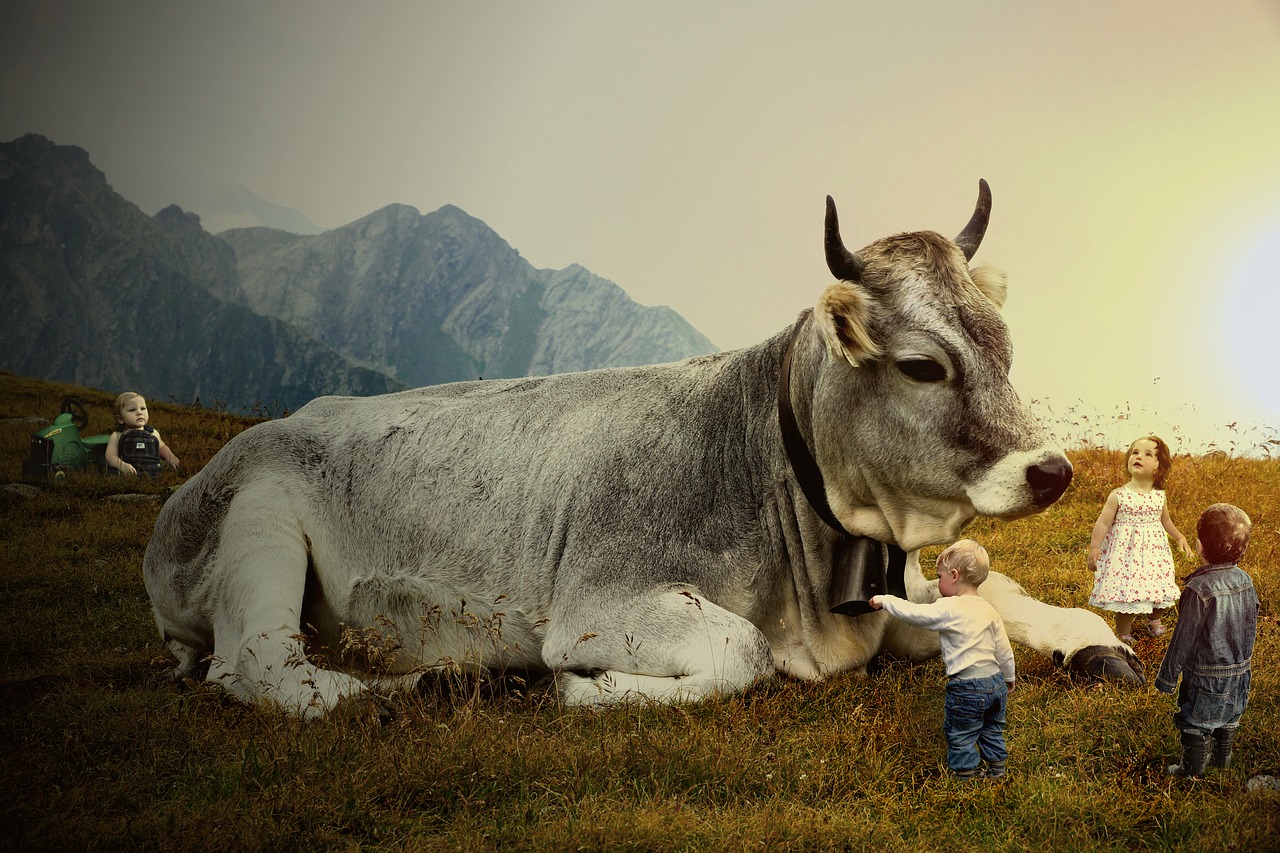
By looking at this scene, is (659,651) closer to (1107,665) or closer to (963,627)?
(963,627)

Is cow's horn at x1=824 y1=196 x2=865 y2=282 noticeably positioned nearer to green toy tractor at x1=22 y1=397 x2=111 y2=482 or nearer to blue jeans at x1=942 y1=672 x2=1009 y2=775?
blue jeans at x1=942 y1=672 x2=1009 y2=775

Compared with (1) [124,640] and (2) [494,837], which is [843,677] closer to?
(2) [494,837]

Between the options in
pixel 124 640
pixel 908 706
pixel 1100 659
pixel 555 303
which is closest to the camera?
pixel 908 706

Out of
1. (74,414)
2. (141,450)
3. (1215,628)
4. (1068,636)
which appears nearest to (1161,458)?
(1068,636)

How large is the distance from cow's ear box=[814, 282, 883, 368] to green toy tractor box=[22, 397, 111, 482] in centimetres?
994

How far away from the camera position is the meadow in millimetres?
3061

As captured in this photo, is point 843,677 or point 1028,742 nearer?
point 1028,742

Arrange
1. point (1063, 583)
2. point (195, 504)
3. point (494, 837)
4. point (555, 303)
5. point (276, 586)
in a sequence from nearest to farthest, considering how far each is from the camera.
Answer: point (494, 837) → point (276, 586) → point (195, 504) → point (1063, 583) → point (555, 303)

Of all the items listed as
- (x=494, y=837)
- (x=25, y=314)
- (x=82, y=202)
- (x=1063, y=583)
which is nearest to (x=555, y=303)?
(x=82, y=202)

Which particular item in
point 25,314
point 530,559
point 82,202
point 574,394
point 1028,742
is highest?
point 82,202

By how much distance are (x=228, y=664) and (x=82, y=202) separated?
24710mm

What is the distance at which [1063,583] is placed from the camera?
7.02 metres

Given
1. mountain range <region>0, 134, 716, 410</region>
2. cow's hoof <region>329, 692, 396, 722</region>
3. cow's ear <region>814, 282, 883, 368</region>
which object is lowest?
Answer: cow's hoof <region>329, 692, 396, 722</region>

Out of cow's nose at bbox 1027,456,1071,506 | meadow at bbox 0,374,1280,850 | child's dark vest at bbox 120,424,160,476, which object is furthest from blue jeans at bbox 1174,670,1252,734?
child's dark vest at bbox 120,424,160,476
